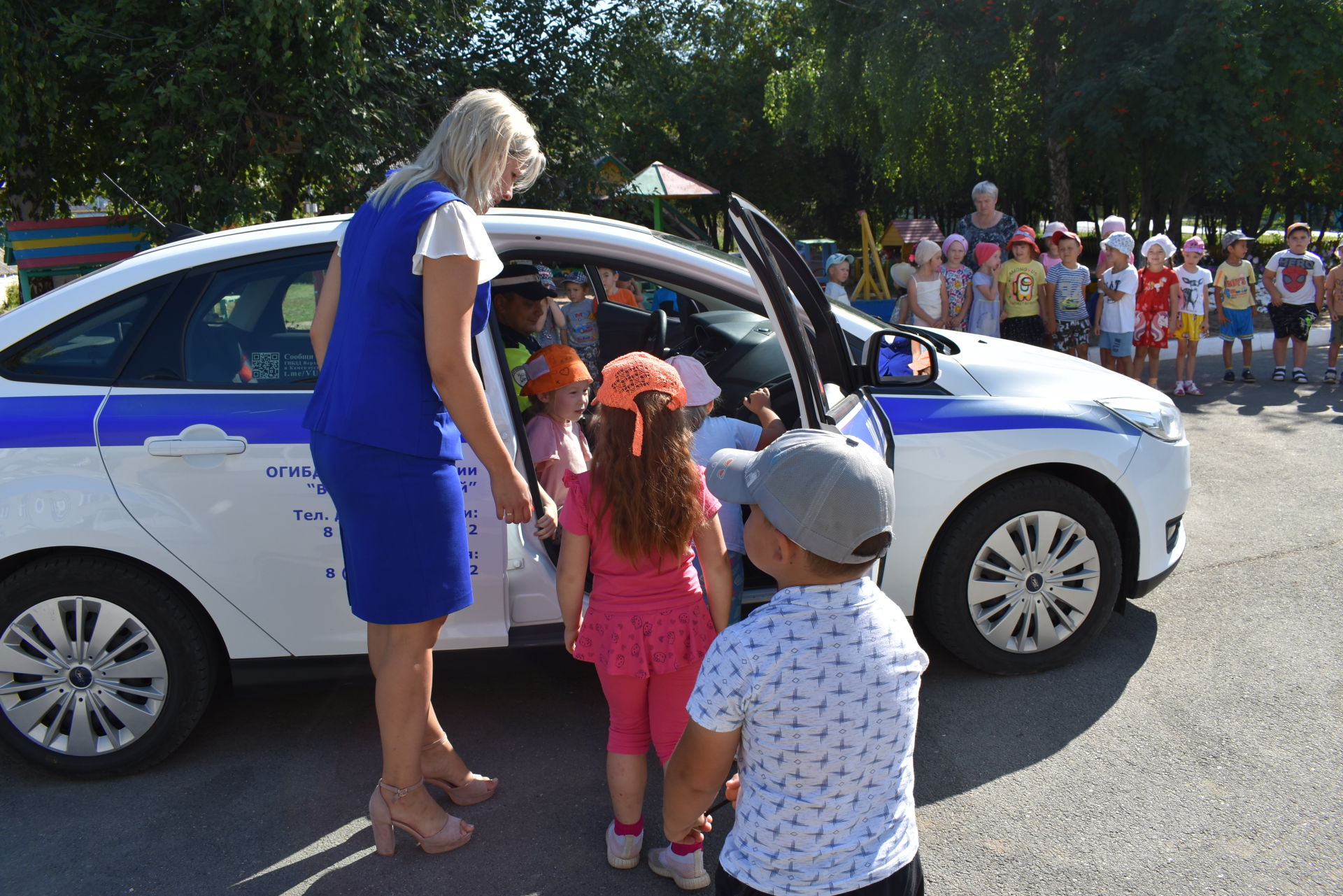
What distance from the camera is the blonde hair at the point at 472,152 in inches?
99.3

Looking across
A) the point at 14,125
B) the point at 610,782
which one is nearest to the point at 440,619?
the point at 610,782

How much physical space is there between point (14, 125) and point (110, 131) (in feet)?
3.45

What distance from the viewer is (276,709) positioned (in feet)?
12.4

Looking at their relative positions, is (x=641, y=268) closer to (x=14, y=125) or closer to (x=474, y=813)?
(x=474, y=813)

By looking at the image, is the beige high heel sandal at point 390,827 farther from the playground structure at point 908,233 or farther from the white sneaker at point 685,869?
the playground structure at point 908,233

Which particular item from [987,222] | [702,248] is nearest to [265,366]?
[702,248]

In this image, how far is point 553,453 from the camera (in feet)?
11.2

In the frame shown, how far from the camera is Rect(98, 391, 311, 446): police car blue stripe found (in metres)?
3.09

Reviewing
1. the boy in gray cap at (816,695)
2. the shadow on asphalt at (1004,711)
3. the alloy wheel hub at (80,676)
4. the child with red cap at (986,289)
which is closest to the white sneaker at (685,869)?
the shadow on asphalt at (1004,711)

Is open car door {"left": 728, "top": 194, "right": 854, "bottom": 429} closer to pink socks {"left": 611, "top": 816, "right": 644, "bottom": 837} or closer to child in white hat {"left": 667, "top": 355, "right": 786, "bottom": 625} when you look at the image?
child in white hat {"left": 667, "top": 355, "right": 786, "bottom": 625}

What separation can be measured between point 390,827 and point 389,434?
1106 millimetres

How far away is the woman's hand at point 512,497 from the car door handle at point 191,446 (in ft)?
3.38

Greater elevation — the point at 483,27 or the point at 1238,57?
the point at 483,27

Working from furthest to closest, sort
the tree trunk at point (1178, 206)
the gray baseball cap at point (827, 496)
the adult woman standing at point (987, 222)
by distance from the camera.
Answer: the tree trunk at point (1178, 206) → the adult woman standing at point (987, 222) → the gray baseball cap at point (827, 496)
